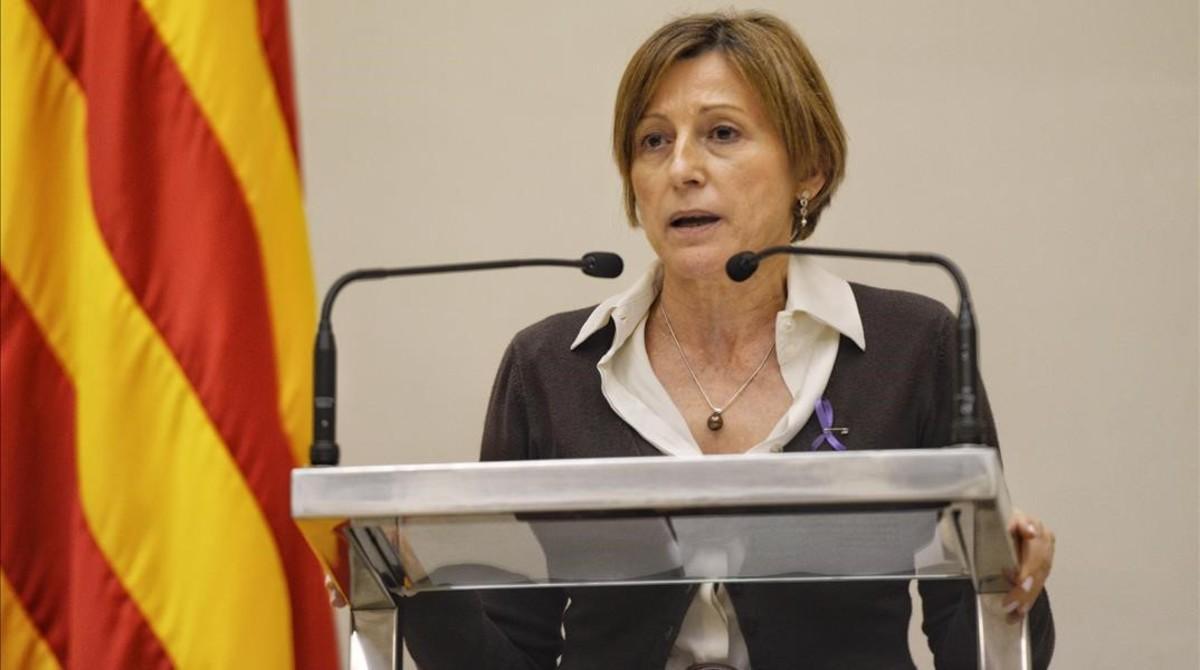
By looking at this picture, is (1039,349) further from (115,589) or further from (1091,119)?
(115,589)

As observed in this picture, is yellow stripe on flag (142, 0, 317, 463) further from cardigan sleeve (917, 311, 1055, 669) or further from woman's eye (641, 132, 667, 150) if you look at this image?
cardigan sleeve (917, 311, 1055, 669)

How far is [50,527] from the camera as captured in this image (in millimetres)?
2014

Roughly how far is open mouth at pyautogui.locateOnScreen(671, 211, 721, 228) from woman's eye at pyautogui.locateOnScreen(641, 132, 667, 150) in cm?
11

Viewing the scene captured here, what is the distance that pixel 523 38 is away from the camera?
2740 millimetres

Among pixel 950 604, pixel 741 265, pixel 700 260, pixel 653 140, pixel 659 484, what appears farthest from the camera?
pixel 653 140

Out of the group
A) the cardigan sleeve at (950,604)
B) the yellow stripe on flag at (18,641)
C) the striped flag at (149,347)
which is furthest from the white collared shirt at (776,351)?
the yellow stripe on flag at (18,641)

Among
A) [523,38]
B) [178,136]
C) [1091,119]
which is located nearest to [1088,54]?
[1091,119]

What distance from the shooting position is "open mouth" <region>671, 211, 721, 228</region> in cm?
199

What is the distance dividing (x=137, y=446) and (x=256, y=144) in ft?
1.33

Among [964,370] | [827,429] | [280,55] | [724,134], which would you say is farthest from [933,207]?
[964,370]

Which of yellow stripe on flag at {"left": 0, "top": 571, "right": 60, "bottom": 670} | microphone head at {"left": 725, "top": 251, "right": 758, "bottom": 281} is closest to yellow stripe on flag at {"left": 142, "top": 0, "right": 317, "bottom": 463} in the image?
yellow stripe on flag at {"left": 0, "top": 571, "right": 60, "bottom": 670}

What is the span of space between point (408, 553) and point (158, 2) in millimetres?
964

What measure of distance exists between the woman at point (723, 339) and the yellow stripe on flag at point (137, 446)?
32 cm

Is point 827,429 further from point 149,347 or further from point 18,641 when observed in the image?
point 18,641
